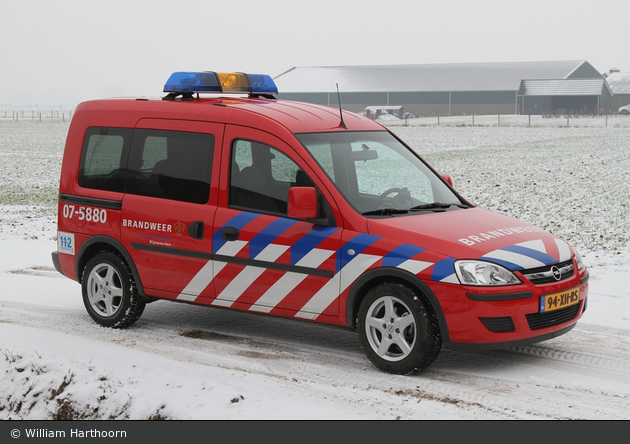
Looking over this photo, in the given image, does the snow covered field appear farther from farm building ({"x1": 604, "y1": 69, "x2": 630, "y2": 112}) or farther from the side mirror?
farm building ({"x1": 604, "y1": 69, "x2": 630, "y2": 112})

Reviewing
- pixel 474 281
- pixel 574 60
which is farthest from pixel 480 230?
pixel 574 60

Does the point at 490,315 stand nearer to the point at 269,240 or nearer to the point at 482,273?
the point at 482,273

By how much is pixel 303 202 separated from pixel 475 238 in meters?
1.28

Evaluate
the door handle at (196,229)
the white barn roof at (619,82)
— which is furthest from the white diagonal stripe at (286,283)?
the white barn roof at (619,82)

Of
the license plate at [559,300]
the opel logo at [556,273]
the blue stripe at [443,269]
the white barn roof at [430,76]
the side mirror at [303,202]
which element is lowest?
the license plate at [559,300]

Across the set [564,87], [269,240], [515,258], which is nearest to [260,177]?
[269,240]

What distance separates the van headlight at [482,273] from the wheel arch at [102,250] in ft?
10.1

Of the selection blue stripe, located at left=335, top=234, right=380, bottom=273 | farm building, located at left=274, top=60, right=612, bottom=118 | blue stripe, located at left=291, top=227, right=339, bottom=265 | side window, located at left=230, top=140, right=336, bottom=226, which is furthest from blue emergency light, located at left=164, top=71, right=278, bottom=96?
farm building, located at left=274, top=60, right=612, bottom=118

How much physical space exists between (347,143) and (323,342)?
1.69m

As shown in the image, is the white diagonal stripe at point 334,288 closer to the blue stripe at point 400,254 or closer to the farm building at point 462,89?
the blue stripe at point 400,254

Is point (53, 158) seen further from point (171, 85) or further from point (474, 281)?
point (474, 281)

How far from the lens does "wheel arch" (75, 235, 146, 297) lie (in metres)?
7.52

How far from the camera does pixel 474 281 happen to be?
579 centimetres

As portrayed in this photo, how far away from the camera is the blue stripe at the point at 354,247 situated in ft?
20.2
